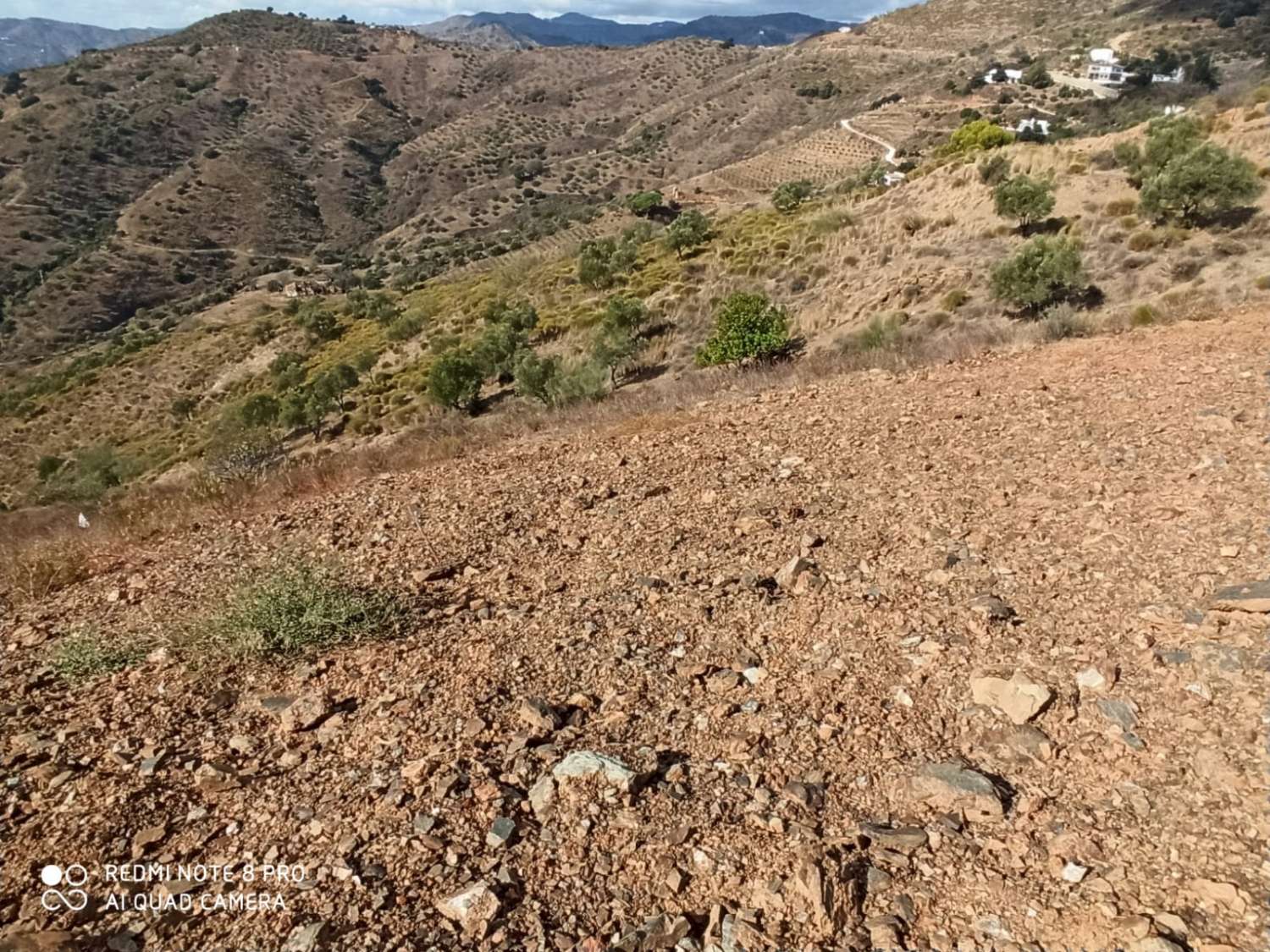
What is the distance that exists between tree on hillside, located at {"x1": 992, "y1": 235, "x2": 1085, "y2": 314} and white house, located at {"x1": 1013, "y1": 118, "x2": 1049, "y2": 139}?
3670cm

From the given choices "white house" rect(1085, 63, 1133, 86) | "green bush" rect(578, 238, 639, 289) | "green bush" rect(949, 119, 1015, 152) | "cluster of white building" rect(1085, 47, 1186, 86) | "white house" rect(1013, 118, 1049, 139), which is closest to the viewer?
"green bush" rect(578, 238, 639, 289)

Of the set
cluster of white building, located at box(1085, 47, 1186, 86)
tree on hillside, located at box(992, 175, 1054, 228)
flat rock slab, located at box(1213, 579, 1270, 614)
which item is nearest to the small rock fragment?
flat rock slab, located at box(1213, 579, 1270, 614)

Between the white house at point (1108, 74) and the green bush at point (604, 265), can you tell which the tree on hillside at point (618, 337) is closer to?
the green bush at point (604, 265)

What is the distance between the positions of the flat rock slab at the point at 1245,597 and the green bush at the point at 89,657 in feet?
18.6

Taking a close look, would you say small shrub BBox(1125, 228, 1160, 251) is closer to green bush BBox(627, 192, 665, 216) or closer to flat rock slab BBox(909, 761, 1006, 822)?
flat rock slab BBox(909, 761, 1006, 822)

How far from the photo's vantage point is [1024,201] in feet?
59.2

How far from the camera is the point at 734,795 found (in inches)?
121

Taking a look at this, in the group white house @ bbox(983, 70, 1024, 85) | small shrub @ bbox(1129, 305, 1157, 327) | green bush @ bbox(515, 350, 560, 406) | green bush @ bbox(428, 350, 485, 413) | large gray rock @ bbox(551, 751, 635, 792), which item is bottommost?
green bush @ bbox(428, 350, 485, 413)

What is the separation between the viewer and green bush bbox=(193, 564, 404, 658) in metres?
4.20

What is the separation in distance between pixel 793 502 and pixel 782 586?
1.20 m

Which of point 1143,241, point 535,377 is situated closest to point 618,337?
point 535,377

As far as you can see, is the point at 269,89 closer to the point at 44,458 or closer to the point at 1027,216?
the point at 44,458

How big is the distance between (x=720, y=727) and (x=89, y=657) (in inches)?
133

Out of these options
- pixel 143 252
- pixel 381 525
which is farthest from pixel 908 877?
pixel 143 252
